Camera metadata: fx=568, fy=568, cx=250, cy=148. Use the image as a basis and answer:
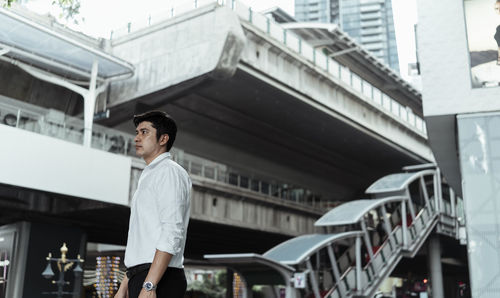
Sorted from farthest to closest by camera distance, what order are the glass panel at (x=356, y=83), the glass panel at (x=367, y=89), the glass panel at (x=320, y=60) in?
the glass panel at (x=367, y=89) → the glass panel at (x=356, y=83) → the glass panel at (x=320, y=60)

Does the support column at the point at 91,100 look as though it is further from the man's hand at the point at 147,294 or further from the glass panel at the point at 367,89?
the man's hand at the point at 147,294

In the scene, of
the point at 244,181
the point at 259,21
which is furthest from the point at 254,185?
the point at 259,21

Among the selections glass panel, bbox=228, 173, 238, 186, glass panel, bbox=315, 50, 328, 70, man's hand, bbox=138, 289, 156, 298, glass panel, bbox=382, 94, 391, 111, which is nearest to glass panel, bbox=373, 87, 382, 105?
glass panel, bbox=382, 94, 391, 111

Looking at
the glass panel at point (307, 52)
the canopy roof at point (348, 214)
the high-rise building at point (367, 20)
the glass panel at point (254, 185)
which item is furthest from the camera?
the high-rise building at point (367, 20)

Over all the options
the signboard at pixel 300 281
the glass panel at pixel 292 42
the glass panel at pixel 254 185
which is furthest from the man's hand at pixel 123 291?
the glass panel at pixel 254 185

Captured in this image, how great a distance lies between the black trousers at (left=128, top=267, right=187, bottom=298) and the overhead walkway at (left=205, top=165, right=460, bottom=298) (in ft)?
45.3

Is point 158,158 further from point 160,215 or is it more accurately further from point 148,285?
point 148,285

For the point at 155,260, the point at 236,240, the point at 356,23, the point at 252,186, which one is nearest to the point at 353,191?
the point at 236,240

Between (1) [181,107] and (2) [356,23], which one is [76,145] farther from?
(2) [356,23]

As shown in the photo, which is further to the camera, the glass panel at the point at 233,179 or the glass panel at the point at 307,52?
the glass panel at the point at 233,179

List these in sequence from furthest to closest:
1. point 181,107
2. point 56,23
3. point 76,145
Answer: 1. point 181,107
2. point 56,23
3. point 76,145

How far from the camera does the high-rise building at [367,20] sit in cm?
15562

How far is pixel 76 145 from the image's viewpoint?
2019cm

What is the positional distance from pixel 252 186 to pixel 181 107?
5.44m
